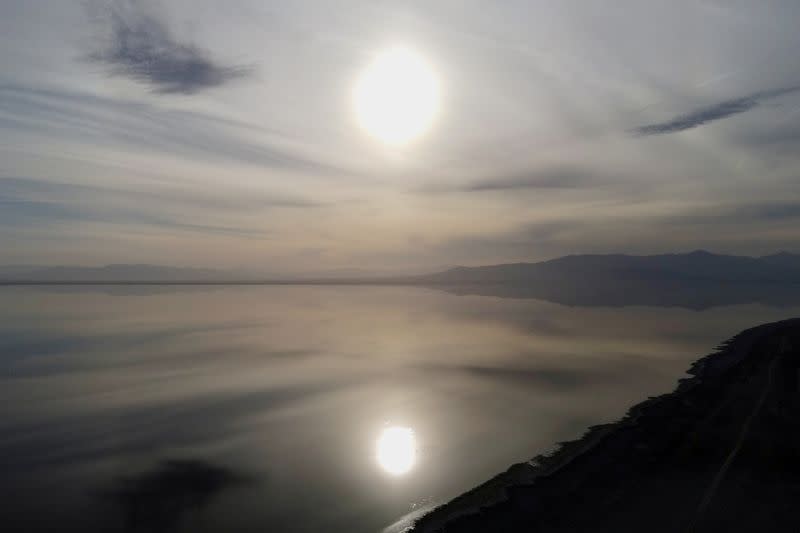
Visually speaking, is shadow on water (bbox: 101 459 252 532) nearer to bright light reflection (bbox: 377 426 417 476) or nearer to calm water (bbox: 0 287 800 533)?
calm water (bbox: 0 287 800 533)

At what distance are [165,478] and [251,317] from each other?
88343 millimetres

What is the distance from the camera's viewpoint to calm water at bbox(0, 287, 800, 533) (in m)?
21.8

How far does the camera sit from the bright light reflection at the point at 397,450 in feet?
87.0

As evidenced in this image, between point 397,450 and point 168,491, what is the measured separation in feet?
39.9

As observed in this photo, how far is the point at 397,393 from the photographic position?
42.2 metres

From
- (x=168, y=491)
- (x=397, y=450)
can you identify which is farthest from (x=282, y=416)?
(x=168, y=491)

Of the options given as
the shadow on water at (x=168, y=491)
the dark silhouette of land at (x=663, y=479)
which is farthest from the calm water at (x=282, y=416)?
the dark silhouette of land at (x=663, y=479)

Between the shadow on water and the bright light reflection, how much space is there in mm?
7267

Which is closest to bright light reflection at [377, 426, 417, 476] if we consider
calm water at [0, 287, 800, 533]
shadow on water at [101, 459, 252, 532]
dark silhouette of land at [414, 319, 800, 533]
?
calm water at [0, 287, 800, 533]

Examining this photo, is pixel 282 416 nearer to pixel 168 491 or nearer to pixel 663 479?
pixel 168 491

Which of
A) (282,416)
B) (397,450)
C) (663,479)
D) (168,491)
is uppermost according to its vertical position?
(282,416)

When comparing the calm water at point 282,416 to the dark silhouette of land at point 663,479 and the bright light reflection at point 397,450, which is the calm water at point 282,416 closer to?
the bright light reflection at point 397,450

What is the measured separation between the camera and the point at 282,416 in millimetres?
34781

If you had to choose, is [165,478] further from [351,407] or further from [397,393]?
[397,393]
